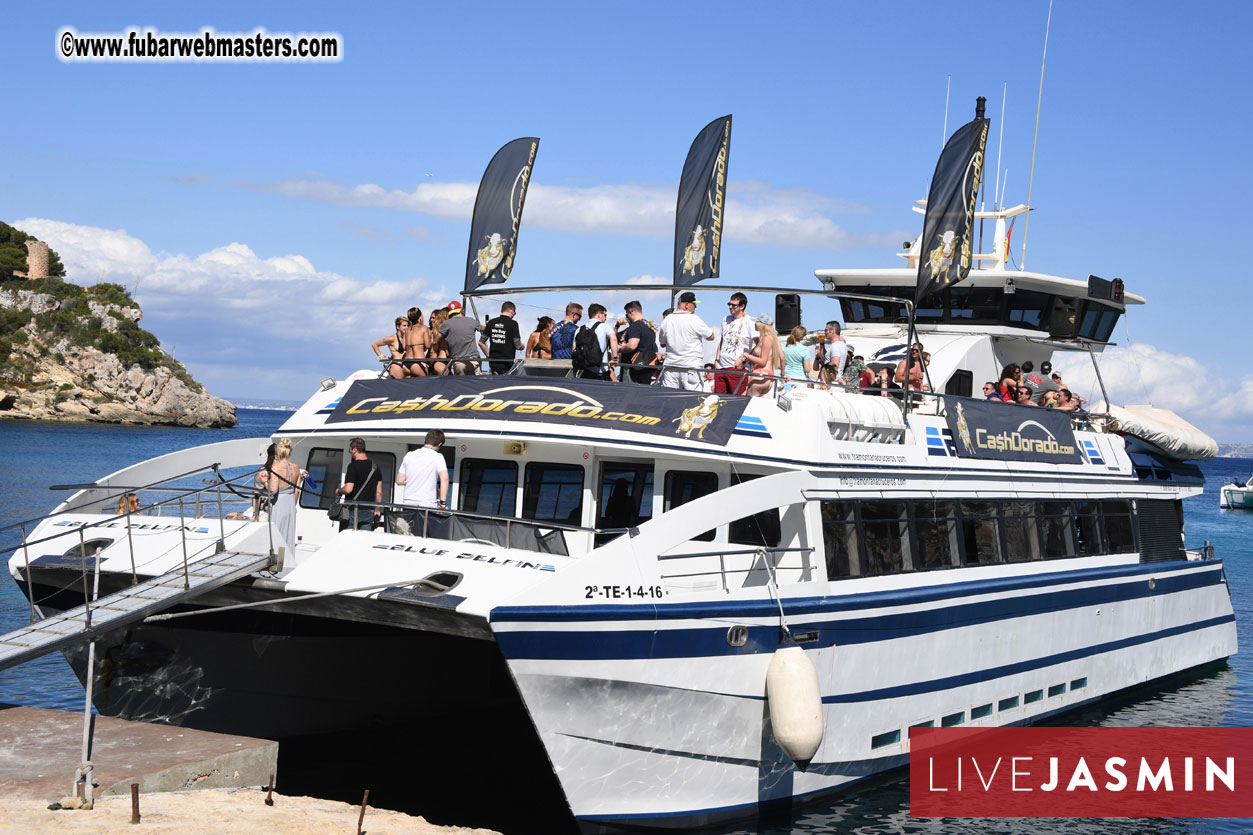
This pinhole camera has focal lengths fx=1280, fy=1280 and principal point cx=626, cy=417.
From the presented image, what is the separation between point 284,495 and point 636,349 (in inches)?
141

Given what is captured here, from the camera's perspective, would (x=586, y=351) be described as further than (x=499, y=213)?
No

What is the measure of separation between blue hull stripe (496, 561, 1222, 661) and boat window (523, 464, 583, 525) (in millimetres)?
2186

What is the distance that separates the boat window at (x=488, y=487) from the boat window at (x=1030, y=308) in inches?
350

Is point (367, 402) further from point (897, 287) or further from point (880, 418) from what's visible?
point (897, 287)

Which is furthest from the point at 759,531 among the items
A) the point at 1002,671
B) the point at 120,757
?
the point at 120,757

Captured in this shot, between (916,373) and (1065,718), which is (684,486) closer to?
(916,373)

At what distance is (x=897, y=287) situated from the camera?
59.6 ft

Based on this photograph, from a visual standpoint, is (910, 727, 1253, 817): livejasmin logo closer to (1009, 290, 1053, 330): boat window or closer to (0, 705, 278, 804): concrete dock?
(1009, 290, 1053, 330): boat window

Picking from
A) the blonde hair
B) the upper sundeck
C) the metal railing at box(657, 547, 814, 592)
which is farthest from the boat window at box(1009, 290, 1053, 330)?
the metal railing at box(657, 547, 814, 592)

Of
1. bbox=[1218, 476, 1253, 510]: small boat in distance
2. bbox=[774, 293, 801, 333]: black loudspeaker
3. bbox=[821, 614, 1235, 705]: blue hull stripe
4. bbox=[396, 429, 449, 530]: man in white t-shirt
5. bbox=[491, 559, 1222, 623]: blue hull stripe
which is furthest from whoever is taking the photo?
bbox=[1218, 476, 1253, 510]: small boat in distance

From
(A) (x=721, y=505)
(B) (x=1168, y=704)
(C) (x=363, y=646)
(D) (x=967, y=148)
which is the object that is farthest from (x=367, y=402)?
(B) (x=1168, y=704)

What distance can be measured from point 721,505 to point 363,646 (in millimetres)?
3703

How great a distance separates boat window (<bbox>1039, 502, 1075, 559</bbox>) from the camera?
568 inches

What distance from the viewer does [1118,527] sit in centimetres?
1619
